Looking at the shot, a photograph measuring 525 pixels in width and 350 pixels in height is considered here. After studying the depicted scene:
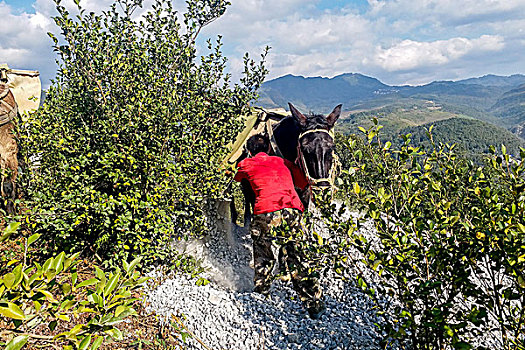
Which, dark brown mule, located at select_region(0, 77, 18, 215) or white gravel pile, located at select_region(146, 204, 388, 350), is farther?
dark brown mule, located at select_region(0, 77, 18, 215)

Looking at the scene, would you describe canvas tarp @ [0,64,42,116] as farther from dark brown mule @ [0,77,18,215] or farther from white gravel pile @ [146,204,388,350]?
white gravel pile @ [146,204,388,350]

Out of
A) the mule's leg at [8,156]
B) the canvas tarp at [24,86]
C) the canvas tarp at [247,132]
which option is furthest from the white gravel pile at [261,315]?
the canvas tarp at [24,86]

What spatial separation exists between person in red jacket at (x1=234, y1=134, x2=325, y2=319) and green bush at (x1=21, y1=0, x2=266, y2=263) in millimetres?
1126

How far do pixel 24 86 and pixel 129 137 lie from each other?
687 cm

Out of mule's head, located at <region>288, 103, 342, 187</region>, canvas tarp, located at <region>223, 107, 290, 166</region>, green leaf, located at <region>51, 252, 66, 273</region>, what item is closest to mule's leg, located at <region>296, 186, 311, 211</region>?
mule's head, located at <region>288, 103, 342, 187</region>

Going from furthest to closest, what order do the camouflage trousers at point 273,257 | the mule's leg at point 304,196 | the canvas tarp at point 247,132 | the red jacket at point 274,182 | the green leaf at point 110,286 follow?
the canvas tarp at point 247,132
the mule's leg at point 304,196
the camouflage trousers at point 273,257
the red jacket at point 274,182
the green leaf at point 110,286

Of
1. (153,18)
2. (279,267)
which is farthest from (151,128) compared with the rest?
(279,267)

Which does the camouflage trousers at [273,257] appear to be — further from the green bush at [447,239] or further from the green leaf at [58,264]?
the green leaf at [58,264]

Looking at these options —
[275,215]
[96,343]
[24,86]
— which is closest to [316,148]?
[275,215]

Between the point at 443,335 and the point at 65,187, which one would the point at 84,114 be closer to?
the point at 65,187

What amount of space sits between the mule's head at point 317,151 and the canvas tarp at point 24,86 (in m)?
8.95

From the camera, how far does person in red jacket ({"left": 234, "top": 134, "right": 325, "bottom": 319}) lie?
5.55 metres

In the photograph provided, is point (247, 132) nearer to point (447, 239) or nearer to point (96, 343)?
point (447, 239)

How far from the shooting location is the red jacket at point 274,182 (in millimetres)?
5500
